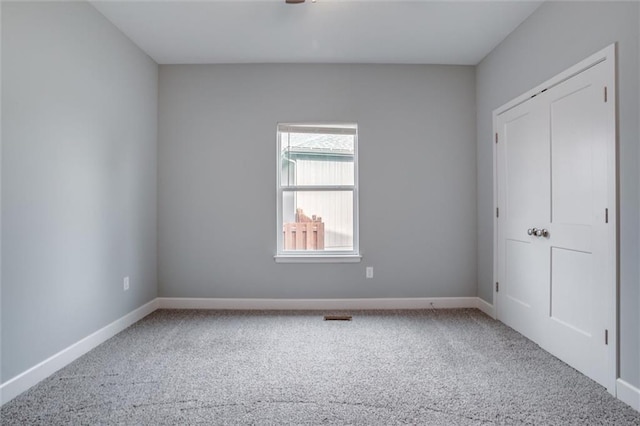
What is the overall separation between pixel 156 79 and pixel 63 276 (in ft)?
7.48

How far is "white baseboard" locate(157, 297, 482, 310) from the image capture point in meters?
3.72

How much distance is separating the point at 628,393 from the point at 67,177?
368 cm

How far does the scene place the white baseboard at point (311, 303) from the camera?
3717 millimetres

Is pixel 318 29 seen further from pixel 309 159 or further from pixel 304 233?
pixel 304 233

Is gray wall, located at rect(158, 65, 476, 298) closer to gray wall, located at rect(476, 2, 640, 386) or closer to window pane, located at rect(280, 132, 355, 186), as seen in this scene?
window pane, located at rect(280, 132, 355, 186)

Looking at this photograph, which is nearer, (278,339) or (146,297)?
(278,339)

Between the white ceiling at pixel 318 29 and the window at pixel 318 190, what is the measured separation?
810mm

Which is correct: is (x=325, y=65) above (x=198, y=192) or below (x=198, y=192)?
above

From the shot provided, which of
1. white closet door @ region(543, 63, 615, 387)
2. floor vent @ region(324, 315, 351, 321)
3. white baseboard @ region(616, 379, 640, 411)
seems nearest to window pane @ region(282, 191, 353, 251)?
floor vent @ region(324, 315, 351, 321)

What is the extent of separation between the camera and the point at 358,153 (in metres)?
3.74

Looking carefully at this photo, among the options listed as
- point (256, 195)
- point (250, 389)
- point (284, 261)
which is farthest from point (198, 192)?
point (250, 389)

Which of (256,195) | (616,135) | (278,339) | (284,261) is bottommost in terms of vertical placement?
(278,339)

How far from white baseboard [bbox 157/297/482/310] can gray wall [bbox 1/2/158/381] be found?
0.47 metres

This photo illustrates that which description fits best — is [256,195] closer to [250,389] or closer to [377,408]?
[250,389]
